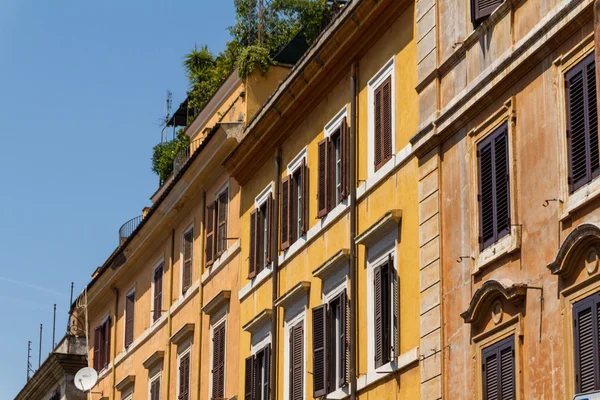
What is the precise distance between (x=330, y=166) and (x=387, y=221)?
3.71m

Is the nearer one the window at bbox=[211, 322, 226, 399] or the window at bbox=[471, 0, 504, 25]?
the window at bbox=[471, 0, 504, 25]

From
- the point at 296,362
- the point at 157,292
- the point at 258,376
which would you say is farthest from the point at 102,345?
the point at 296,362

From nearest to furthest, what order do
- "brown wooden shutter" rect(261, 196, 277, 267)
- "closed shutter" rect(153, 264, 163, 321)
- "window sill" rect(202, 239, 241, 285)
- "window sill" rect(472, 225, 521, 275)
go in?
"window sill" rect(472, 225, 521, 275)
"brown wooden shutter" rect(261, 196, 277, 267)
"window sill" rect(202, 239, 241, 285)
"closed shutter" rect(153, 264, 163, 321)

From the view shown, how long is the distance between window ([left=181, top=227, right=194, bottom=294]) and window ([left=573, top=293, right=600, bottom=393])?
69.0 feet

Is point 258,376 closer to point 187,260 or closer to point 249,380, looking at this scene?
point 249,380

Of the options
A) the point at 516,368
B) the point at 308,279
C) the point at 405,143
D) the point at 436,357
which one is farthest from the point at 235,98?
the point at 516,368

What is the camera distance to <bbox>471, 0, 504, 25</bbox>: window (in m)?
20.8

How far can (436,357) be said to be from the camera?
21.4 metres

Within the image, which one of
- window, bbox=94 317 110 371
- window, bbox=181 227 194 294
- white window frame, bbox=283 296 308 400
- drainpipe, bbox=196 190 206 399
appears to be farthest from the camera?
window, bbox=94 317 110 371

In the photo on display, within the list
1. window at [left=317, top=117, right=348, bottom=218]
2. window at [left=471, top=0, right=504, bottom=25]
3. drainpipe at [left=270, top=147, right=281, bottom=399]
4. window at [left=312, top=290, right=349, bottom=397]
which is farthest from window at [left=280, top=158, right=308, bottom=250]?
window at [left=471, top=0, right=504, bottom=25]

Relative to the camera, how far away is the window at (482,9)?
20.8 m

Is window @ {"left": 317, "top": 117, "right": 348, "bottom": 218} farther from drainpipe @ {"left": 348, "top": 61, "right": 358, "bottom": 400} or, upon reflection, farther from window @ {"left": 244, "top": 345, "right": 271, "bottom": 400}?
window @ {"left": 244, "top": 345, "right": 271, "bottom": 400}

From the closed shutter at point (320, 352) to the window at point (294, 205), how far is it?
2.42m

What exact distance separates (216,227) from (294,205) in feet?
20.4
